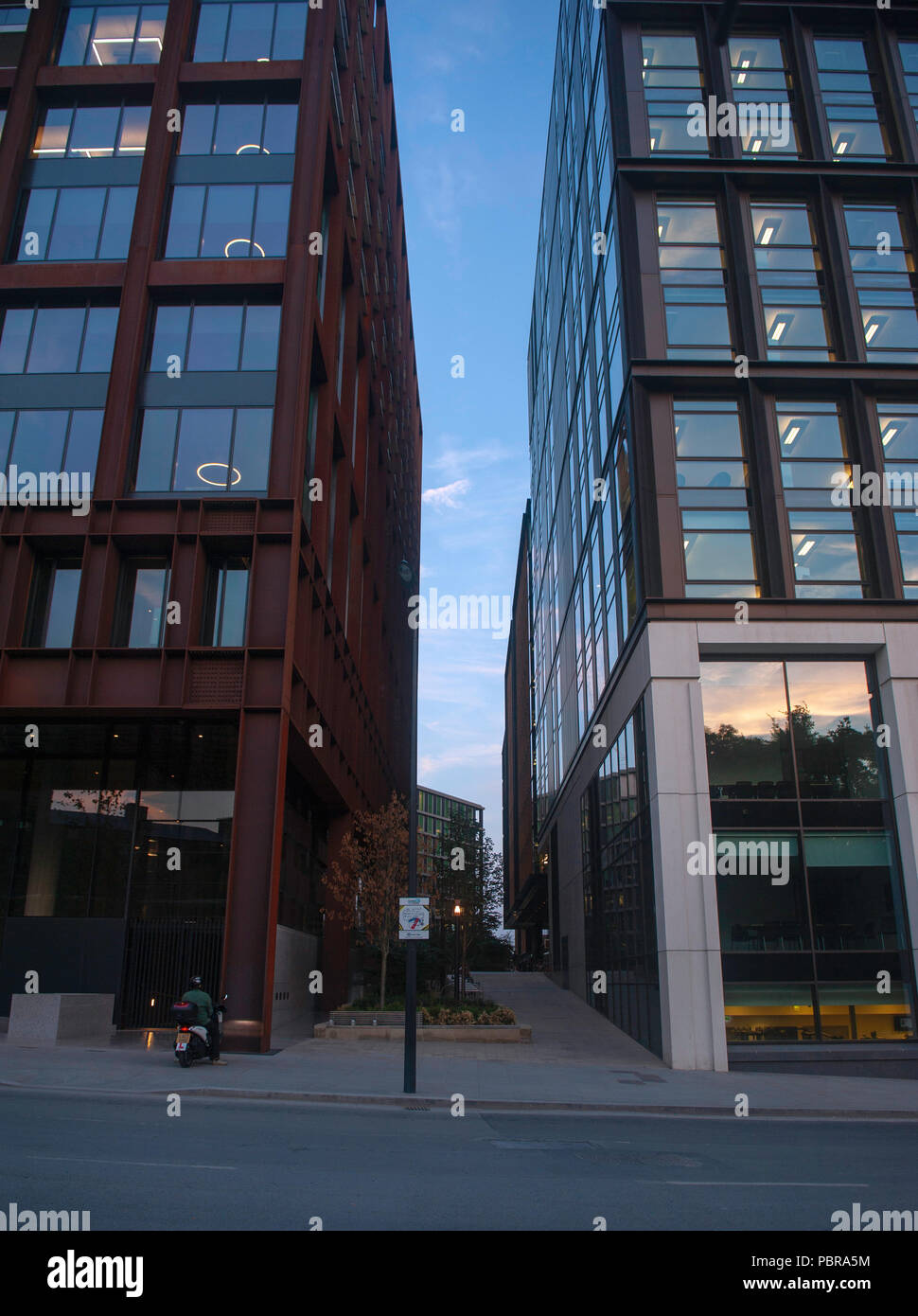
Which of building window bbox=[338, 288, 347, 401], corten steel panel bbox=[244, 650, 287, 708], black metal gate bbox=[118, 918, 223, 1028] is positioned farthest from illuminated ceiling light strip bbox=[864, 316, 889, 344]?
black metal gate bbox=[118, 918, 223, 1028]

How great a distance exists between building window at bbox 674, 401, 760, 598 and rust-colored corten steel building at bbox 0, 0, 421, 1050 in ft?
32.3

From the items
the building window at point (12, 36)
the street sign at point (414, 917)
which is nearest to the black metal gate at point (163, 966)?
the street sign at point (414, 917)

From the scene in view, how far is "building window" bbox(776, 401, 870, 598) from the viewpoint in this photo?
75.4 feet

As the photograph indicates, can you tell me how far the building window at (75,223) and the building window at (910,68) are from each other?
897 inches

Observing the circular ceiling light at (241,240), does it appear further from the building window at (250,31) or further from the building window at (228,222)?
the building window at (250,31)

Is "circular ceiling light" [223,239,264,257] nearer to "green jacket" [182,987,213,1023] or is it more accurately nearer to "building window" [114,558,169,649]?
"building window" [114,558,169,649]

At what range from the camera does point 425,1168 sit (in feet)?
29.2

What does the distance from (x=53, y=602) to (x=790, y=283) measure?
21.6m

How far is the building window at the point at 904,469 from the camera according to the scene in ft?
76.1

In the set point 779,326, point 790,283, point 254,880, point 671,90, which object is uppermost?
point 671,90

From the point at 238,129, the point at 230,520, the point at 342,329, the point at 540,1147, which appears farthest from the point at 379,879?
the point at 238,129

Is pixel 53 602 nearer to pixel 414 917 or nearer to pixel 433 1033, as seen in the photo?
pixel 414 917

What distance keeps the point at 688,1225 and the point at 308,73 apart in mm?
29948

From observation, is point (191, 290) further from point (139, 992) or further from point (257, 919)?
point (139, 992)
